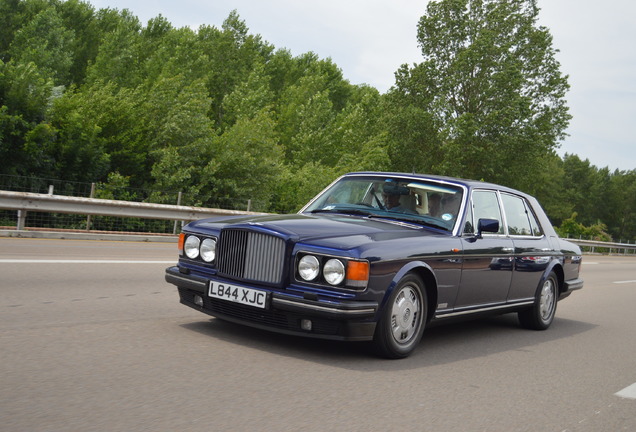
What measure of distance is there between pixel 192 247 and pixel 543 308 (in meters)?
4.46

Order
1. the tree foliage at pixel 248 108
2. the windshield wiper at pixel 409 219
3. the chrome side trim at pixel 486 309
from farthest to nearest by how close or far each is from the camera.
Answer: the tree foliage at pixel 248 108 → the windshield wiper at pixel 409 219 → the chrome side trim at pixel 486 309

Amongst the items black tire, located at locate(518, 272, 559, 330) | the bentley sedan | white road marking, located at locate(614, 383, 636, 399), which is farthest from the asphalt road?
the bentley sedan

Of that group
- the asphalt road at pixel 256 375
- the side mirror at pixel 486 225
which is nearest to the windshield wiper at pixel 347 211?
the side mirror at pixel 486 225

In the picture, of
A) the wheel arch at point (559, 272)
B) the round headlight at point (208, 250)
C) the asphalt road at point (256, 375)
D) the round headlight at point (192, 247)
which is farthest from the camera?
the wheel arch at point (559, 272)

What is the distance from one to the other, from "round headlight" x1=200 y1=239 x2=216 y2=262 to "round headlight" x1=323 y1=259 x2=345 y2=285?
3.46ft

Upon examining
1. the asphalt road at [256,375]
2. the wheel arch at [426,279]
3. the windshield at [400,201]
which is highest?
the windshield at [400,201]

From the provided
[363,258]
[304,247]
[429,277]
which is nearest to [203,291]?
[304,247]

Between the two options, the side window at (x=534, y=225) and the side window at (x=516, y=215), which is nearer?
the side window at (x=516, y=215)

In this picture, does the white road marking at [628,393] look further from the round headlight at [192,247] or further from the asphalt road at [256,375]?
the round headlight at [192,247]

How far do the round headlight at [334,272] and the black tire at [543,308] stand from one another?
3708 millimetres

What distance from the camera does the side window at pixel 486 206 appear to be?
283 inches

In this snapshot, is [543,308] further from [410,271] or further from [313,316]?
[313,316]

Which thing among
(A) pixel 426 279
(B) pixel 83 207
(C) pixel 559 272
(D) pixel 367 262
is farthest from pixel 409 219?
(B) pixel 83 207

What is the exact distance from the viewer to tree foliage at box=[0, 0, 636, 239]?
101 ft
